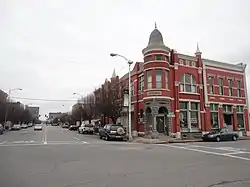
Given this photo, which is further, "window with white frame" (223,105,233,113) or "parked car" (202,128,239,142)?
"window with white frame" (223,105,233,113)

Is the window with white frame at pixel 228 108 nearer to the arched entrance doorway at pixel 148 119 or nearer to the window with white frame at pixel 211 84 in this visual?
the window with white frame at pixel 211 84

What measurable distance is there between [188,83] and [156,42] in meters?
6.95

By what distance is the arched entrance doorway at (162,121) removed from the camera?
31.4 metres

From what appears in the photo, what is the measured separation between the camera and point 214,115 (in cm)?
3612

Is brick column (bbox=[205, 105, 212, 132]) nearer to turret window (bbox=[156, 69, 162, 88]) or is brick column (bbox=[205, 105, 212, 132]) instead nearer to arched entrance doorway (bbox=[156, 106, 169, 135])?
arched entrance doorway (bbox=[156, 106, 169, 135])

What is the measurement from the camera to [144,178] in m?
8.28

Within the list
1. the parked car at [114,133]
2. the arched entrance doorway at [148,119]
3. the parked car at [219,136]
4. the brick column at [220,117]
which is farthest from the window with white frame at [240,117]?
the parked car at [114,133]

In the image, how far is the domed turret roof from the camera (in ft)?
102

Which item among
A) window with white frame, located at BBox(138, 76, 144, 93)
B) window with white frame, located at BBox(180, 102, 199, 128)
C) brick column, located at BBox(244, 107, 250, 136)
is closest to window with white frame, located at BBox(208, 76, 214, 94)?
window with white frame, located at BBox(180, 102, 199, 128)

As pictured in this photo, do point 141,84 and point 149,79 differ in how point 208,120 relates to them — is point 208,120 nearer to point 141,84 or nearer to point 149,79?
point 141,84

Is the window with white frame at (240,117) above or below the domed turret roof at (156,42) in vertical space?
below

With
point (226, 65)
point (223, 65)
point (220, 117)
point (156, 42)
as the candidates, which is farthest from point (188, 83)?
point (226, 65)

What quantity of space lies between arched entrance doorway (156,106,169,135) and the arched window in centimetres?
389

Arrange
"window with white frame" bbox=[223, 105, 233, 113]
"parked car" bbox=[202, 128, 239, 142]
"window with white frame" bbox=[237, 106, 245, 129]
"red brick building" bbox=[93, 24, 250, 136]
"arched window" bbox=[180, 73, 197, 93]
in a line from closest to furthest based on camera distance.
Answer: "parked car" bbox=[202, 128, 239, 142] < "red brick building" bbox=[93, 24, 250, 136] < "arched window" bbox=[180, 73, 197, 93] < "window with white frame" bbox=[223, 105, 233, 113] < "window with white frame" bbox=[237, 106, 245, 129]
